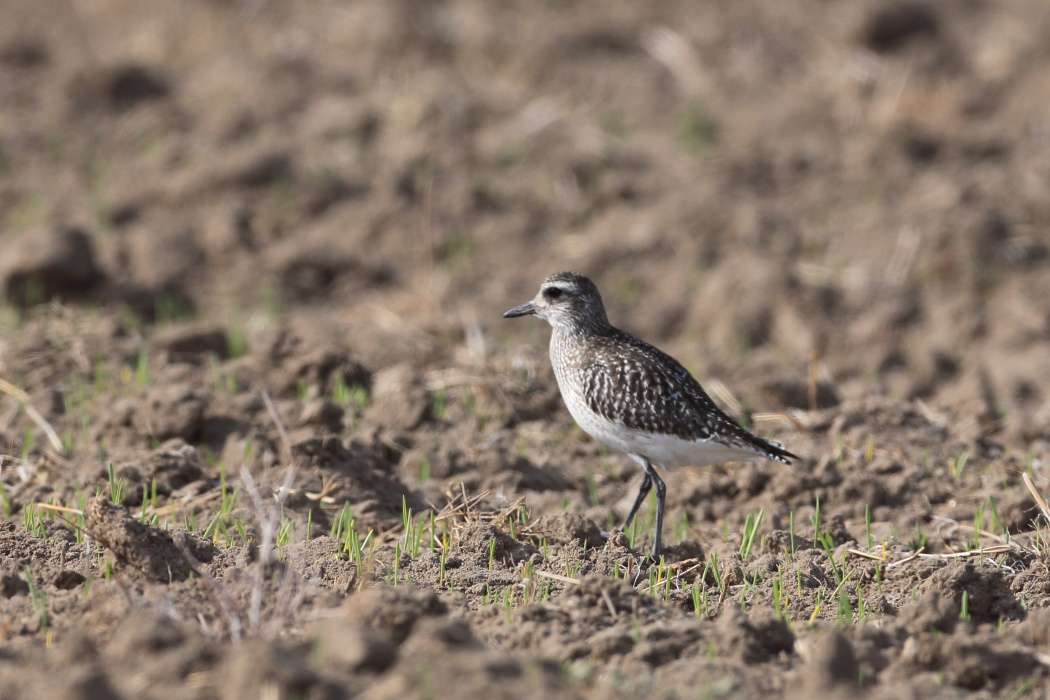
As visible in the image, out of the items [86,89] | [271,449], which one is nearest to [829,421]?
[271,449]

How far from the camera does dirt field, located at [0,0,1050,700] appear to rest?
5.13 meters

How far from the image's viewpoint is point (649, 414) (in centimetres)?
710

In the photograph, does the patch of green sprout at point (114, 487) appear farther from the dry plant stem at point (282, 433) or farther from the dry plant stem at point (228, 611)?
the dry plant stem at point (228, 611)

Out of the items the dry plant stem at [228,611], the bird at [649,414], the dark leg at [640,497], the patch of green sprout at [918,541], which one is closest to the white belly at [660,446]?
the bird at [649,414]

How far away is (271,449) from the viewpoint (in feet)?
26.0

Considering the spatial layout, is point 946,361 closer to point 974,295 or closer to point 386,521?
point 974,295

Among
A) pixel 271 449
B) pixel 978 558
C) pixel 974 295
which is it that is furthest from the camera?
pixel 974 295

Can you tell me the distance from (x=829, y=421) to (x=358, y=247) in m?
5.27

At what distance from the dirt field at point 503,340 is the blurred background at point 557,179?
5 cm

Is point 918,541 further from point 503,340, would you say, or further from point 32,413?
point 32,413

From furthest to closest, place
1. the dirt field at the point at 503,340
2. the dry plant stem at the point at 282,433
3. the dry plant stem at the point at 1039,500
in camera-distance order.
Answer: the dry plant stem at the point at 282,433 < the dry plant stem at the point at 1039,500 < the dirt field at the point at 503,340

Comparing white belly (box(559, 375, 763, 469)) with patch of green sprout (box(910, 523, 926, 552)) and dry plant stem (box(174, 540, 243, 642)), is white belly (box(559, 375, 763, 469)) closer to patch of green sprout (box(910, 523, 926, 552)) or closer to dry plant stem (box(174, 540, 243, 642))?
patch of green sprout (box(910, 523, 926, 552))

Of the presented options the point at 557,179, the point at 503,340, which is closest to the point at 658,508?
the point at 503,340

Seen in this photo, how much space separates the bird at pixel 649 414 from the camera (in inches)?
279
